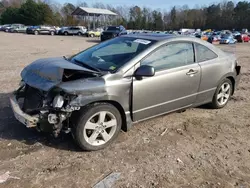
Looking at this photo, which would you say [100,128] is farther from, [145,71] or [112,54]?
[112,54]

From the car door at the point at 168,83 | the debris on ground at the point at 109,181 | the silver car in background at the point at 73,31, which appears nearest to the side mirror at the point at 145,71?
the car door at the point at 168,83

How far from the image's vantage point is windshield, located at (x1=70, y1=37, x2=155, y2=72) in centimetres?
386

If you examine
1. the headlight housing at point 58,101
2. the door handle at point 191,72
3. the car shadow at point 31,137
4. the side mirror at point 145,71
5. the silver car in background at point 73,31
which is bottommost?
the car shadow at point 31,137

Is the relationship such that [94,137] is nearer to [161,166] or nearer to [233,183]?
[161,166]

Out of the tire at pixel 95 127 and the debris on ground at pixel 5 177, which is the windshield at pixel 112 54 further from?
the debris on ground at pixel 5 177

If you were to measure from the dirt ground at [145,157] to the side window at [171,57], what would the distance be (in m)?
1.11

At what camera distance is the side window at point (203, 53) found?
4.53 meters

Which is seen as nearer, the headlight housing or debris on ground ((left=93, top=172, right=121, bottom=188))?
debris on ground ((left=93, top=172, right=121, bottom=188))

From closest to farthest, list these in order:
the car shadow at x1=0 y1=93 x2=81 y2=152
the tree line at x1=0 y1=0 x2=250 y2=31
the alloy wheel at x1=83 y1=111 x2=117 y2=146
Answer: the alloy wheel at x1=83 y1=111 x2=117 y2=146, the car shadow at x1=0 y1=93 x2=81 y2=152, the tree line at x1=0 y1=0 x2=250 y2=31

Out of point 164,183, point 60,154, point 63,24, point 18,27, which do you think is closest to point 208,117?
point 164,183

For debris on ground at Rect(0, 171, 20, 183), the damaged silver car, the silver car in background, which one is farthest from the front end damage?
the silver car in background

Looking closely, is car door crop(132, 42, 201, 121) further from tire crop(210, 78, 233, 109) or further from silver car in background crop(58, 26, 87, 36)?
silver car in background crop(58, 26, 87, 36)

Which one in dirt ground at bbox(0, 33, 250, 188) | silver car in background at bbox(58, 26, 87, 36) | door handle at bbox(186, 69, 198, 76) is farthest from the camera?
silver car in background at bbox(58, 26, 87, 36)

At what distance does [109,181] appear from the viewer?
9.69 ft
